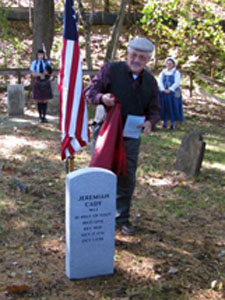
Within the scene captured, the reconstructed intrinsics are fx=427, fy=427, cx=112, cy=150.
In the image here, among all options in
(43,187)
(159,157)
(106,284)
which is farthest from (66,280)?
(159,157)

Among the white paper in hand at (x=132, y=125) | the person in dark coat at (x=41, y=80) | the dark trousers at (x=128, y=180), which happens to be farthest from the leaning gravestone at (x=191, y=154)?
the person in dark coat at (x=41, y=80)

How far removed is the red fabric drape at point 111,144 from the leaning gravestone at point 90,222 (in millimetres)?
538

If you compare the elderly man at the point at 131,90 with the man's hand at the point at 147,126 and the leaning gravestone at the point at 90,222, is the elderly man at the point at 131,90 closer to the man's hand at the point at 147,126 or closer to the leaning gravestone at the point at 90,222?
the man's hand at the point at 147,126

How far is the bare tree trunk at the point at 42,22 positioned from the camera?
46.3ft

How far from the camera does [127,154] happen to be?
462 centimetres

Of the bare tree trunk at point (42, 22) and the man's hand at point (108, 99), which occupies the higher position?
the bare tree trunk at point (42, 22)

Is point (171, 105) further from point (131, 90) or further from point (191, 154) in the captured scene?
point (131, 90)

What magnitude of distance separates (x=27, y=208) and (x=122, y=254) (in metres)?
1.64

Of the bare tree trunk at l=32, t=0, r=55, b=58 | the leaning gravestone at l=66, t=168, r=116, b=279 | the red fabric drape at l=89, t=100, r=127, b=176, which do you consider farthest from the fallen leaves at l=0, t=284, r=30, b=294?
the bare tree trunk at l=32, t=0, r=55, b=58

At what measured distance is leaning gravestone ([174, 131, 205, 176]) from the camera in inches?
280

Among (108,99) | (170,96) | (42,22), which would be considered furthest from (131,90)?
(42,22)

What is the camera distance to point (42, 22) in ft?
46.6

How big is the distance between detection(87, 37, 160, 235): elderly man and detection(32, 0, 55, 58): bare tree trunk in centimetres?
1035

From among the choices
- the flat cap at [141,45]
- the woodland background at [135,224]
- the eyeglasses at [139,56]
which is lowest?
the woodland background at [135,224]
